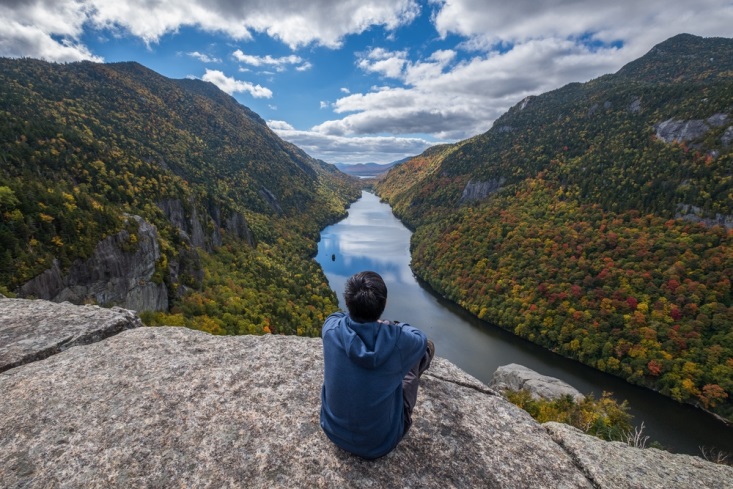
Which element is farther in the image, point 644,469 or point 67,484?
point 644,469

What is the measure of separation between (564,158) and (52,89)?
188 metres

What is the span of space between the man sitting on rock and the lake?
47.7 meters

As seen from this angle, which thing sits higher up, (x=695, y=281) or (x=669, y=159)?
(x=669, y=159)

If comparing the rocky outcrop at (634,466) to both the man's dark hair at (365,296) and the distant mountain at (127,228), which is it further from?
the distant mountain at (127,228)

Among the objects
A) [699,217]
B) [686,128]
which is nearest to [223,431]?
[699,217]

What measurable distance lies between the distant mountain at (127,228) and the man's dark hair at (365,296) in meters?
20.6

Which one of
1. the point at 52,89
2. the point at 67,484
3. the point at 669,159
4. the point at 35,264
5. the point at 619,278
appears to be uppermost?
the point at 52,89

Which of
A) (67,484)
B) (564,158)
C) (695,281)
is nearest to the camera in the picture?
(67,484)

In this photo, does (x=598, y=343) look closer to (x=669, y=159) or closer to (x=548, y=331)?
(x=548, y=331)

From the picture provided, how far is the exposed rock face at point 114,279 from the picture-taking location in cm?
2147

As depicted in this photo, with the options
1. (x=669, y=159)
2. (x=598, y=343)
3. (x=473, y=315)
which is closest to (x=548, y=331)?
(x=598, y=343)

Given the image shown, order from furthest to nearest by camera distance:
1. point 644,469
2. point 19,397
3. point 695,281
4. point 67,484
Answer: point 695,281, point 19,397, point 644,469, point 67,484

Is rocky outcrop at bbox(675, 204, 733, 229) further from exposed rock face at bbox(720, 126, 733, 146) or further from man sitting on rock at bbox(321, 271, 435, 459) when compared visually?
man sitting on rock at bbox(321, 271, 435, 459)

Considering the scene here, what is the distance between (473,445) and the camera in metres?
4.23
